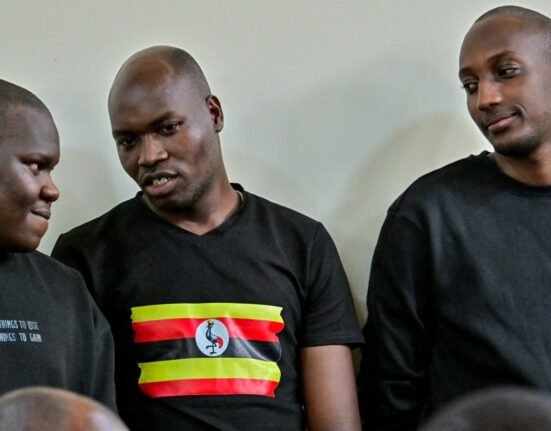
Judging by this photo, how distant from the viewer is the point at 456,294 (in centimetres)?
168

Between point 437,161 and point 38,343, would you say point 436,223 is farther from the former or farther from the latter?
point 38,343

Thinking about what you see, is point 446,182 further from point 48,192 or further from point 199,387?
point 48,192

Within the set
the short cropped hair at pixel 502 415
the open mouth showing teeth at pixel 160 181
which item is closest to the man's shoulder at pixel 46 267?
the open mouth showing teeth at pixel 160 181

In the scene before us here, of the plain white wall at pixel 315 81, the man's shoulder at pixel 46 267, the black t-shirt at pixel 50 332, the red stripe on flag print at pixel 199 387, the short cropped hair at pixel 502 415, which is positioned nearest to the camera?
the short cropped hair at pixel 502 415

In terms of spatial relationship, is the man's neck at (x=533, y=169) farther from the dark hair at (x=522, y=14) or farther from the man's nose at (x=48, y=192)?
the man's nose at (x=48, y=192)

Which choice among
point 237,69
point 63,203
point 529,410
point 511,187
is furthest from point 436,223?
point 529,410

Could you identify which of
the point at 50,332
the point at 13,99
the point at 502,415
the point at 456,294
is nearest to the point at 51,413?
the point at 502,415

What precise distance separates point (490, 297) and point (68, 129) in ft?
2.69

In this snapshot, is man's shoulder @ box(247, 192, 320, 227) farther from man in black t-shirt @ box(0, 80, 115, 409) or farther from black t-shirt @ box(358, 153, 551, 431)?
man in black t-shirt @ box(0, 80, 115, 409)

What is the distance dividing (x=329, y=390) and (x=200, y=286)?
0.91 feet

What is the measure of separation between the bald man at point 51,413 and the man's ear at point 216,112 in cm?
91

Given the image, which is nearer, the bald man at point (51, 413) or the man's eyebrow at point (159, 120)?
the bald man at point (51, 413)

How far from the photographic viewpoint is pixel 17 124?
1438mm

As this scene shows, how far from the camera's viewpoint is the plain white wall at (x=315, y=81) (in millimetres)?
1887
